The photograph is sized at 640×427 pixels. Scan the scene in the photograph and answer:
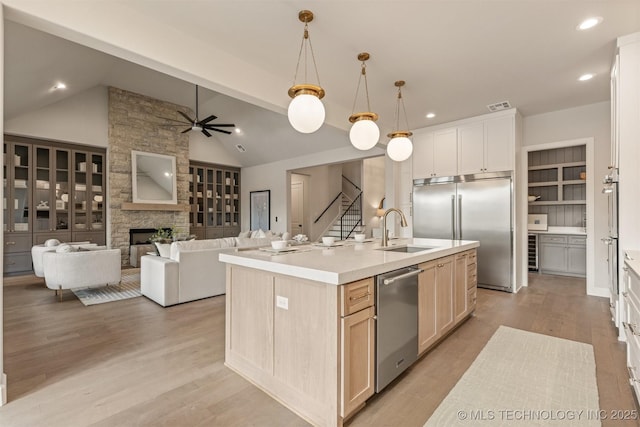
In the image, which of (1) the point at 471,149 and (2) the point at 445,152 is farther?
(2) the point at 445,152

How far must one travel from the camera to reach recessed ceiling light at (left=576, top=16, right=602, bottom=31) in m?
2.65

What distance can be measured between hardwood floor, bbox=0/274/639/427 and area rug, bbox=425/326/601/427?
8 centimetres

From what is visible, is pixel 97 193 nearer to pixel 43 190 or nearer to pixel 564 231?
pixel 43 190

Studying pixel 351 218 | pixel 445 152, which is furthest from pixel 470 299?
pixel 351 218

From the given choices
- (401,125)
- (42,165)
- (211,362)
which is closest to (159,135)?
(42,165)

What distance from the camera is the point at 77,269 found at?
4242mm

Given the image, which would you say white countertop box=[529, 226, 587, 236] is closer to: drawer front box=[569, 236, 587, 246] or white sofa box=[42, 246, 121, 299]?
drawer front box=[569, 236, 587, 246]

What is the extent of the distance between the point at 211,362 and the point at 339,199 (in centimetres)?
885

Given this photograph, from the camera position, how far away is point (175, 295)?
13.2 feet

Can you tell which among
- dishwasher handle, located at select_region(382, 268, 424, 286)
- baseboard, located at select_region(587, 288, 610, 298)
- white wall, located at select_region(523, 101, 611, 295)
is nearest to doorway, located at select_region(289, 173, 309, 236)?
white wall, located at select_region(523, 101, 611, 295)

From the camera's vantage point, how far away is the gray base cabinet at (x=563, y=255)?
18.8 ft

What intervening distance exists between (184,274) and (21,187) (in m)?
4.74

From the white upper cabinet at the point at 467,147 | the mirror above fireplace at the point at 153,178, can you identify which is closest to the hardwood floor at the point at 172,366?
the white upper cabinet at the point at 467,147

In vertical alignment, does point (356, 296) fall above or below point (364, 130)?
below
